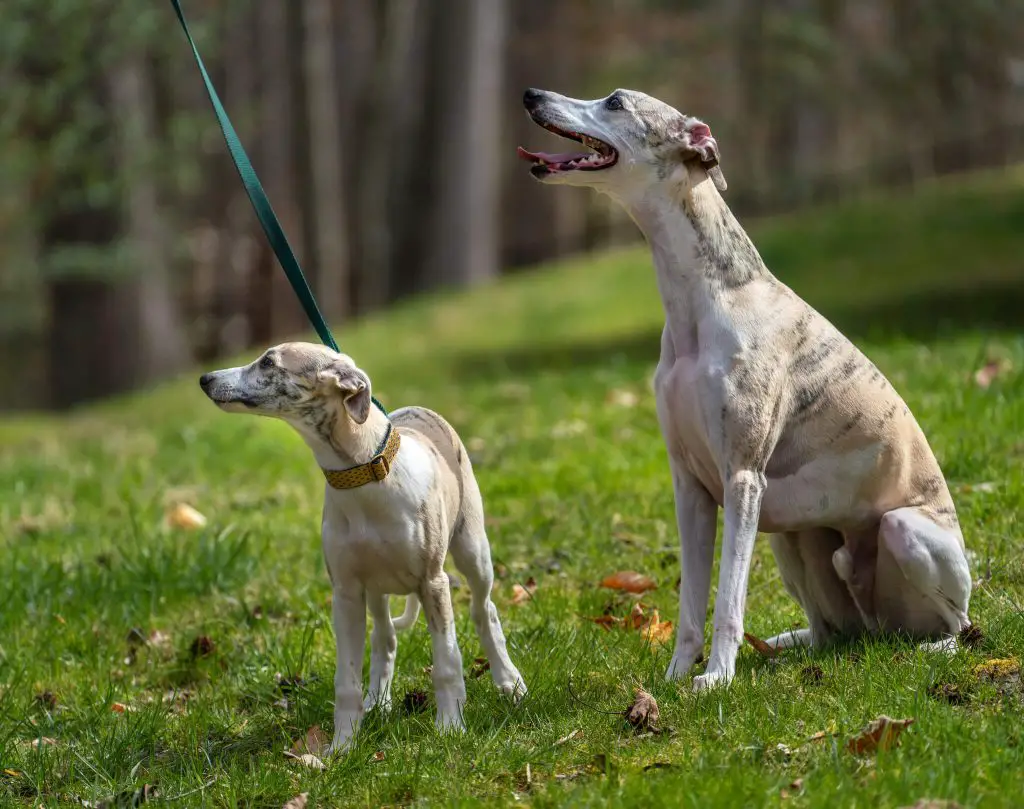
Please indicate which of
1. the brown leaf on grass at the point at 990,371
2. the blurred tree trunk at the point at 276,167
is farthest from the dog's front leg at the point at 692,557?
the blurred tree trunk at the point at 276,167

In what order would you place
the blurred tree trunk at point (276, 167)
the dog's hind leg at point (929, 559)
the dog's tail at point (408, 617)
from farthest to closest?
the blurred tree trunk at point (276, 167), the dog's tail at point (408, 617), the dog's hind leg at point (929, 559)

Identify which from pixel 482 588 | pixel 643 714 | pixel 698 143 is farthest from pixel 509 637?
pixel 698 143

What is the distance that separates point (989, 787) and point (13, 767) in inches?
120

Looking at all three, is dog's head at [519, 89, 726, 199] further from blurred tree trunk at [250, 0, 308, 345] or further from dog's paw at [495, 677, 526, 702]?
blurred tree trunk at [250, 0, 308, 345]

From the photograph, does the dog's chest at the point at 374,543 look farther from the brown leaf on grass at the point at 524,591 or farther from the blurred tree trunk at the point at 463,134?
the blurred tree trunk at the point at 463,134

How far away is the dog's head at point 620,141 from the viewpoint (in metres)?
4.39

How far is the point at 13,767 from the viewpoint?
179 inches

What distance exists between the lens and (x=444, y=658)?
14.3ft

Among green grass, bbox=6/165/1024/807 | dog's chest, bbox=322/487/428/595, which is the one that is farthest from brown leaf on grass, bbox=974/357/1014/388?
dog's chest, bbox=322/487/428/595

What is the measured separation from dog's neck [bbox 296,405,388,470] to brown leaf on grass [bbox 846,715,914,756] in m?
1.61

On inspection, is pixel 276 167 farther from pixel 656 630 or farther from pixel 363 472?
pixel 363 472

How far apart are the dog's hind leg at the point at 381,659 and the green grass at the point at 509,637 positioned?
8.7 inches

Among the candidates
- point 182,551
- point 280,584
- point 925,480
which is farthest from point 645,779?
point 182,551

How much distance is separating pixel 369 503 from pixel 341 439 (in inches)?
8.3
